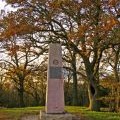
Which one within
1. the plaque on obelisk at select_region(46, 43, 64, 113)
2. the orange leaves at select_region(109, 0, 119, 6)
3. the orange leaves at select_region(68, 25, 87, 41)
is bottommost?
the plaque on obelisk at select_region(46, 43, 64, 113)

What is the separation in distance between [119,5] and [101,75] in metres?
8.98

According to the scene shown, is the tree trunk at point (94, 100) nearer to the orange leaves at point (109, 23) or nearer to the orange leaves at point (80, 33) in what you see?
the orange leaves at point (80, 33)

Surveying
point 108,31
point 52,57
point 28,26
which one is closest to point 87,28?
point 108,31

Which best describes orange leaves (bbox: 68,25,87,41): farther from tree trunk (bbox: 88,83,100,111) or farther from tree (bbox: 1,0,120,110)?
tree trunk (bbox: 88,83,100,111)

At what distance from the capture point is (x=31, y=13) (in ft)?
87.2

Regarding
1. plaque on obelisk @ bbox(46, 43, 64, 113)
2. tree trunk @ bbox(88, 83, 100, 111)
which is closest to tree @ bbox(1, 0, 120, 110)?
tree trunk @ bbox(88, 83, 100, 111)

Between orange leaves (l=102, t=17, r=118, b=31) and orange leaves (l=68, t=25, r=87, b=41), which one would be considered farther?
orange leaves (l=68, t=25, r=87, b=41)

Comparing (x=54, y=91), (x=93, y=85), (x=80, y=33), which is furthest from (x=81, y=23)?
(x=54, y=91)

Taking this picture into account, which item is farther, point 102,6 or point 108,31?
point 102,6

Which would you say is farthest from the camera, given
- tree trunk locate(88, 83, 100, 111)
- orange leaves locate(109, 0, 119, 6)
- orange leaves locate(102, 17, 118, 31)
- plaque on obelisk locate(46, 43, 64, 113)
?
tree trunk locate(88, 83, 100, 111)

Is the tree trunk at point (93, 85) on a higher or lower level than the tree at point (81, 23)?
lower

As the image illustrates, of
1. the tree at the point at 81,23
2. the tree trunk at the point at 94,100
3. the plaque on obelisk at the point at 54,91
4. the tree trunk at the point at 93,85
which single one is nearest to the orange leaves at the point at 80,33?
the tree at the point at 81,23

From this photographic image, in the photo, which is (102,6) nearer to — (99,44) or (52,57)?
(99,44)

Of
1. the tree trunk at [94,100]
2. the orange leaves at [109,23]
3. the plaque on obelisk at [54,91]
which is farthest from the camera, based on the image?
the tree trunk at [94,100]
